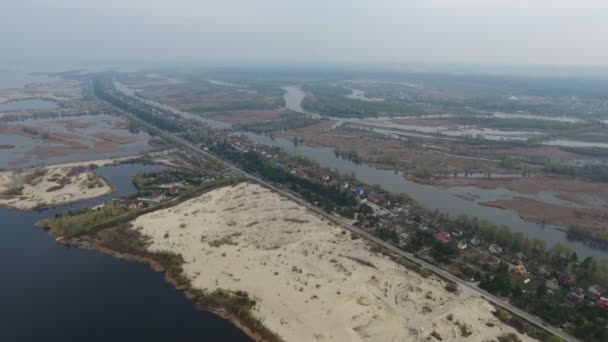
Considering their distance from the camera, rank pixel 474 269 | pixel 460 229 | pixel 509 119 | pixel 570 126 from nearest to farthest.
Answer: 1. pixel 474 269
2. pixel 460 229
3. pixel 570 126
4. pixel 509 119

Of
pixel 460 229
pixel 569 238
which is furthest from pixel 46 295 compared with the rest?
pixel 569 238

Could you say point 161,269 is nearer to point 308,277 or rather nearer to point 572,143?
point 308,277

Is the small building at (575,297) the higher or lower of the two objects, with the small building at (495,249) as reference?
lower

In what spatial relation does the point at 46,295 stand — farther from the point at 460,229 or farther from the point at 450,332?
the point at 460,229

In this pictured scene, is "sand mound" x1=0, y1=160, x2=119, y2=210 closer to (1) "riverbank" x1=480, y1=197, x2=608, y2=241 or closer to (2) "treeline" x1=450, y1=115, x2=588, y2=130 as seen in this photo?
(1) "riverbank" x1=480, y1=197, x2=608, y2=241

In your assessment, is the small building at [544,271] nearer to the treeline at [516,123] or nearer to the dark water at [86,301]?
the dark water at [86,301]

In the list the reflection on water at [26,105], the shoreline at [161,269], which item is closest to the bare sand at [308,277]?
the shoreline at [161,269]
